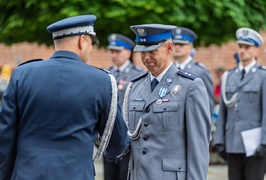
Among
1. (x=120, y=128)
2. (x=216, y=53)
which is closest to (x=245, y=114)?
(x=120, y=128)

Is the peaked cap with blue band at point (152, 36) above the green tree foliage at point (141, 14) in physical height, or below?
below

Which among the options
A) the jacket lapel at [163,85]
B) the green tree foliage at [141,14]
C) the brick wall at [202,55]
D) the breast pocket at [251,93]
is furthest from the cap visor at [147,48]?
the brick wall at [202,55]

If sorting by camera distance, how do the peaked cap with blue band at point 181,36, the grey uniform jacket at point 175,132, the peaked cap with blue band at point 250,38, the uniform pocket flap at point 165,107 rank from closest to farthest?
the grey uniform jacket at point 175,132 → the uniform pocket flap at point 165,107 → the peaked cap with blue band at point 250,38 → the peaked cap with blue band at point 181,36

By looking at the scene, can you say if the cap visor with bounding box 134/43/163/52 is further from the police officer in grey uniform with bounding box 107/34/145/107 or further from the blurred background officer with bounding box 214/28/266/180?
the police officer in grey uniform with bounding box 107/34/145/107

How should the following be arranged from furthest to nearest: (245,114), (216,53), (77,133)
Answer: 1. (216,53)
2. (245,114)
3. (77,133)

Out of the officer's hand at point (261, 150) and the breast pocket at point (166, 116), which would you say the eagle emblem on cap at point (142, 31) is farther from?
the officer's hand at point (261, 150)

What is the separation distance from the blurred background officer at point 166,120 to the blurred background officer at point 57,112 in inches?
25.8

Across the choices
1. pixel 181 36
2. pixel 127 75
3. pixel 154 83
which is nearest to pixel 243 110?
pixel 181 36

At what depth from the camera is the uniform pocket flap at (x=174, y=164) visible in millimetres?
5141

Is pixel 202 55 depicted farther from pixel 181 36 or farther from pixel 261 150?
pixel 261 150

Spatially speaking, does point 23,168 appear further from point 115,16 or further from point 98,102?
point 115,16

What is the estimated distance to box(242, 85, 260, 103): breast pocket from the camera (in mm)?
7641

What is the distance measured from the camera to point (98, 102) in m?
4.63

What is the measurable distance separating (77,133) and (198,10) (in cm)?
648
